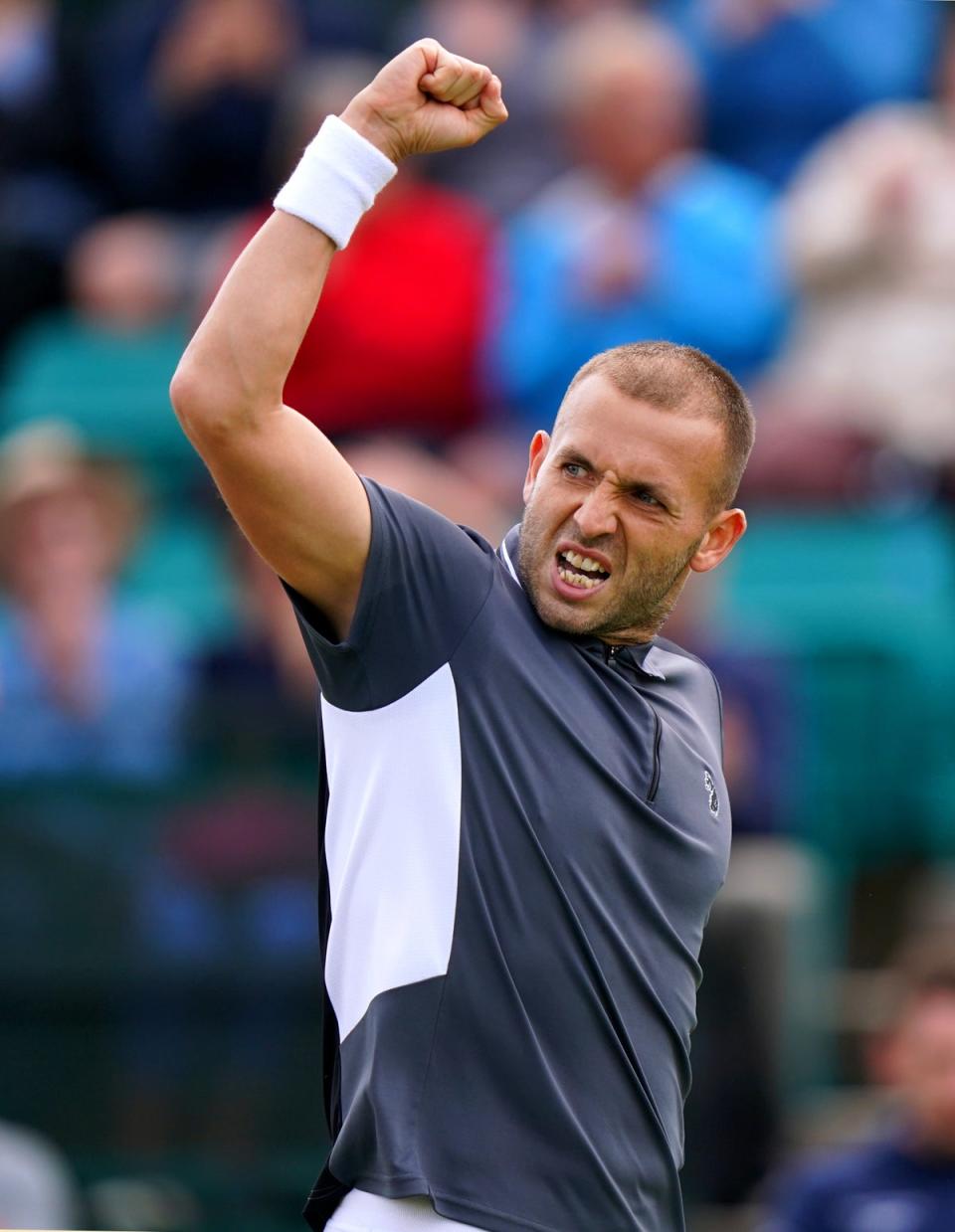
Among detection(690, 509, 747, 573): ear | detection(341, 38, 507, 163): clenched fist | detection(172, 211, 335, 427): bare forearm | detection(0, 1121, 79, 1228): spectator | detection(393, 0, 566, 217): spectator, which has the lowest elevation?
detection(0, 1121, 79, 1228): spectator

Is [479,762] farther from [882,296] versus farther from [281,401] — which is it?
[882,296]

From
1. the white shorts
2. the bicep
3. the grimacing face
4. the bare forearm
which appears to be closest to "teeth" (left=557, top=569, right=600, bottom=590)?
the grimacing face

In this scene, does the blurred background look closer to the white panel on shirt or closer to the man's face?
the man's face

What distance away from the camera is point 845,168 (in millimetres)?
7715

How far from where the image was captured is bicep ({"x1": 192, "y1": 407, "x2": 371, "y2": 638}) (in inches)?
99.8

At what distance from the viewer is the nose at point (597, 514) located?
105 inches

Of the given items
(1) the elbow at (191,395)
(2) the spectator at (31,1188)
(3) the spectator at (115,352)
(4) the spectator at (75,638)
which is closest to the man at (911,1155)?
(2) the spectator at (31,1188)

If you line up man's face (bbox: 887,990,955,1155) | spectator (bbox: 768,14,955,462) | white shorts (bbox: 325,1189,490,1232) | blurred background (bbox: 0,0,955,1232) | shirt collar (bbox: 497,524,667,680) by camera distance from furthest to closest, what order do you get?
spectator (bbox: 768,14,955,462) → blurred background (bbox: 0,0,955,1232) → man's face (bbox: 887,990,955,1155) → shirt collar (bbox: 497,524,667,680) → white shorts (bbox: 325,1189,490,1232)

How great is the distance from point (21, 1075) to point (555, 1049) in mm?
3557

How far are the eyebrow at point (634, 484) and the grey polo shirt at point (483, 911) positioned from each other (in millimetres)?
154

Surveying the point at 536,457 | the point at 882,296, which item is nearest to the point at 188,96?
the point at 882,296

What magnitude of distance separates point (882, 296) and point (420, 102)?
5.10 m

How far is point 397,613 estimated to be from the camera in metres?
2.60

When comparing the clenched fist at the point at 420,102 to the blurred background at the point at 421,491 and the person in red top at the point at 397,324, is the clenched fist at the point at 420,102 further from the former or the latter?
the person in red top at the point at 397,324
